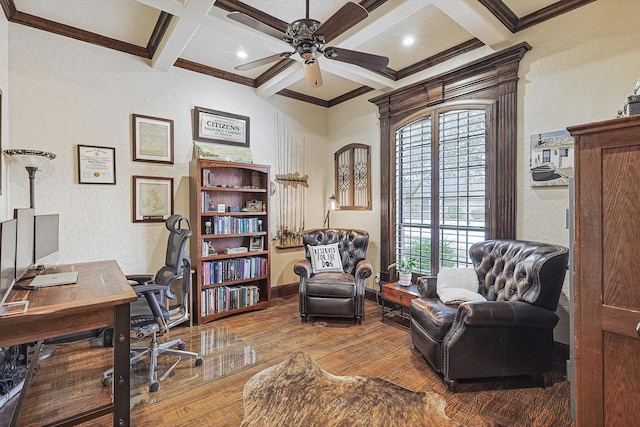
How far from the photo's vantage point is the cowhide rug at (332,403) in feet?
5.26

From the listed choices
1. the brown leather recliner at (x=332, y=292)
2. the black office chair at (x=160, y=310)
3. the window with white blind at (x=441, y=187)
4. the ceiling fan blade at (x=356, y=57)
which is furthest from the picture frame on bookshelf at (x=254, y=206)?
the ceiling fan blade at (x=356, y=57)

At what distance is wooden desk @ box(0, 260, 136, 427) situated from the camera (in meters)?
1.50

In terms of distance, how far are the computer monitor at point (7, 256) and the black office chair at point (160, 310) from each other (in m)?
0.69

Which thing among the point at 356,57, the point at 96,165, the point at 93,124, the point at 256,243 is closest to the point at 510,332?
the point at 356,57

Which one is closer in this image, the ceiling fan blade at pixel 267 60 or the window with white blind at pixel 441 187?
the ceiling fan blade at pixel 267 60

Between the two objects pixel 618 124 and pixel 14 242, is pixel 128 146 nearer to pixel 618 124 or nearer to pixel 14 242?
pixel 14 242

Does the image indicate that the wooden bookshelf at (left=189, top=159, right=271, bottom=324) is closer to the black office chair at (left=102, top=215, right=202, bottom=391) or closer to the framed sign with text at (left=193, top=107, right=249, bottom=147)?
the framed sign with text at (left=193, top=107, right=249, bottom=147)

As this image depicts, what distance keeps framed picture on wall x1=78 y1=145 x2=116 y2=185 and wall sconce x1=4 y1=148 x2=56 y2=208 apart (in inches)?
13.1

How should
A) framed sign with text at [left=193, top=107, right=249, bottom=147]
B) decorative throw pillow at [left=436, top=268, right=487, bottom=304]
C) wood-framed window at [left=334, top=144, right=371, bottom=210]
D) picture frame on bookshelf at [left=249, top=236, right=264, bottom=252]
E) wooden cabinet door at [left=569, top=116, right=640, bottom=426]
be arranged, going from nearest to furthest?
wooden cabinet door at [left=569, top=116, right=640, bottom=426] < decorative throw pillow at [left=436, top=268, right=487, bottom=304] < framed sign with text at [left=193, top=107, right=249, bottom=147] < picture frame on bookshelf at [left=249, top=236, right=264, bottom=252] < wood-framed window at [left=334, top=144, right=371, bottom=210]

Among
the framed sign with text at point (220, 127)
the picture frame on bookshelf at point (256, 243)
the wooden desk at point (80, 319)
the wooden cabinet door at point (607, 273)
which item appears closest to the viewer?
the wooden cabinet door at point (607, 273)

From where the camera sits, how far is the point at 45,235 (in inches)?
101

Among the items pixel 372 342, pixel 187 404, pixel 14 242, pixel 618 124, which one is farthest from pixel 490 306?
pixel 14 242

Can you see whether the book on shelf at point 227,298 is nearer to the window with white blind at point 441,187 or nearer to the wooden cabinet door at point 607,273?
the window with white blind at point 441,187

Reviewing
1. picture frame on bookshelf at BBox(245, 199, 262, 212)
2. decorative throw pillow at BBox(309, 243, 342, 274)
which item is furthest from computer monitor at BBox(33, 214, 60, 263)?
decorative throw pillow at BBox(309, 243, 342, 274)
